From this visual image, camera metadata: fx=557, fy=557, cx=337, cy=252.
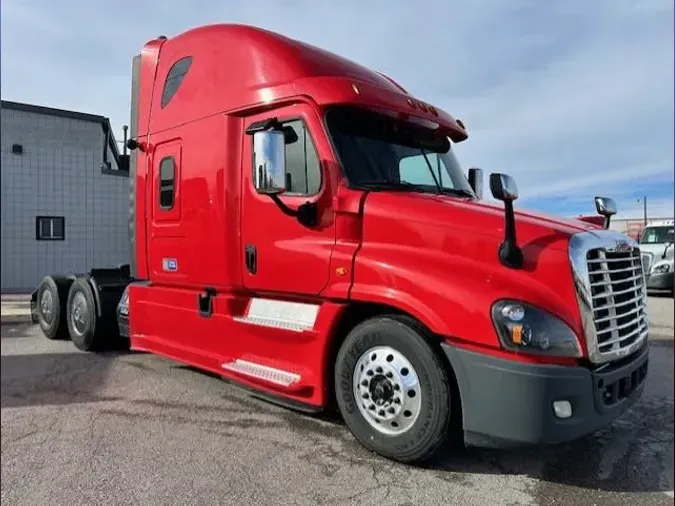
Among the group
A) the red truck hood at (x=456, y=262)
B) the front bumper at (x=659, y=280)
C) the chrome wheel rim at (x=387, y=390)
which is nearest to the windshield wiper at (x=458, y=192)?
the red truck hood at (x=456, y=262)

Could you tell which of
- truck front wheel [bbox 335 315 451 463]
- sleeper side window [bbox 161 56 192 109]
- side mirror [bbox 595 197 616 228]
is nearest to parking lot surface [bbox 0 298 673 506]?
truck front wheel [bbox 335 315 451 463]

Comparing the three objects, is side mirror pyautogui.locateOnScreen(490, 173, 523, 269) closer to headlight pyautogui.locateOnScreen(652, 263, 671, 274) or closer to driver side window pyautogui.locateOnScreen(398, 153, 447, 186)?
driver side window pyautogui.locateOnScreen(398, 153, 447, 186)

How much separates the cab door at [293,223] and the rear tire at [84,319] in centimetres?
306

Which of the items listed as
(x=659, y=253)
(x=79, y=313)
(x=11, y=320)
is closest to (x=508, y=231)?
(x=11, y=320)

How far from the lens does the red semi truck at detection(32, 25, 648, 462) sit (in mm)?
3240

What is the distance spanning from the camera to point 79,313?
7168 millimetres

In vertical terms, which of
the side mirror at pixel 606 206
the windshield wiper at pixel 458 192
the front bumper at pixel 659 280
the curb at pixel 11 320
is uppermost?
the windshield wiper at pixel 458 192

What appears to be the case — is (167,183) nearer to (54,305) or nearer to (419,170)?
(419,170)

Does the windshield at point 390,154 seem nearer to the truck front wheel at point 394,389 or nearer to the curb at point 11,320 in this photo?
the truck front wheel at point 394,389

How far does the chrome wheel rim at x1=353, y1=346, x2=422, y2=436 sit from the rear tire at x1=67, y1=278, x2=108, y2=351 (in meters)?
4.22

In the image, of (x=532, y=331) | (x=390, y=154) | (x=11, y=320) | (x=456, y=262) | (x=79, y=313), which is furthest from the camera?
(x=79, y=313)

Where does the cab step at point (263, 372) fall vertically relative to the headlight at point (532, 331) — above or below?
below

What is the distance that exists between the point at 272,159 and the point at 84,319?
4.29 m

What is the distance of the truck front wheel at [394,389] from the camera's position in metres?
3.45
